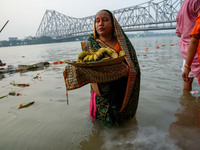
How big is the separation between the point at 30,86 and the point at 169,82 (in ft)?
10.5

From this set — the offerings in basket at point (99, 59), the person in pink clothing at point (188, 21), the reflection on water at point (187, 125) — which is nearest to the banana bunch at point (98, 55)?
the offerings in basket at point (99, 59)

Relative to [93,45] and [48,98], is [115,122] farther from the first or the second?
[48,98]

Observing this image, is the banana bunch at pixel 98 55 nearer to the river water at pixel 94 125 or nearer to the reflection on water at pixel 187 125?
the river water at pixel 94 125

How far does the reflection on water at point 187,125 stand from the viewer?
1.47 meters

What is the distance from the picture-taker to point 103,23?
5.34 ft

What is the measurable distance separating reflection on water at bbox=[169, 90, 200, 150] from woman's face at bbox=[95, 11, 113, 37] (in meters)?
1.32

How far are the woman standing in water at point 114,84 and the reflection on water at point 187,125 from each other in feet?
1.73

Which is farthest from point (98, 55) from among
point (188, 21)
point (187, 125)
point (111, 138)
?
point (188, 21)

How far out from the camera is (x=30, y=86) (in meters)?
3.63

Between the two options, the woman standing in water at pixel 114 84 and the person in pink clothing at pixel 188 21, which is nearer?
the woman standing in water at pixel 114 84

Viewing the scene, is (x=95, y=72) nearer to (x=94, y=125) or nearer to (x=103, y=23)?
(x=103, y=23)

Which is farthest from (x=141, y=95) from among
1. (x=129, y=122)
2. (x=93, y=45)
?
(x=93, y=45)

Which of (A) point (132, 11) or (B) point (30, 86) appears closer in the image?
(B) point (30, 86)

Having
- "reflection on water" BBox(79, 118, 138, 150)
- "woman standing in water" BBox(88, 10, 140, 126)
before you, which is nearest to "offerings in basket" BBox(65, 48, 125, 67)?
"woman standing in water" BBox(88, 10, 140, 126)
